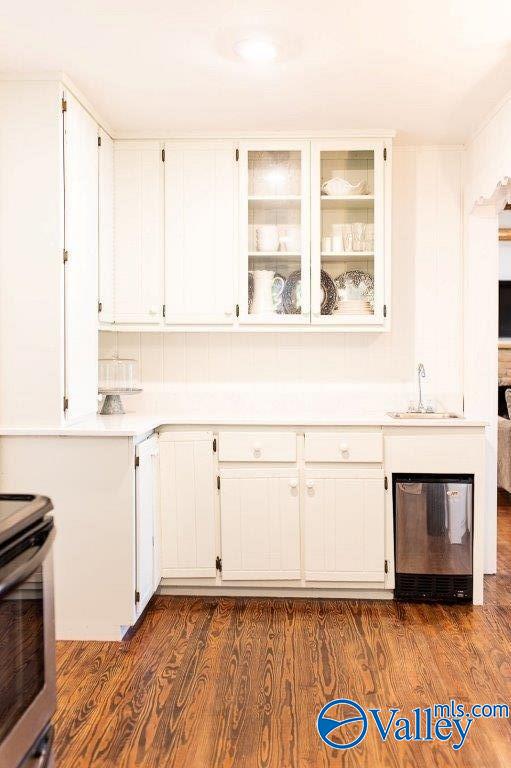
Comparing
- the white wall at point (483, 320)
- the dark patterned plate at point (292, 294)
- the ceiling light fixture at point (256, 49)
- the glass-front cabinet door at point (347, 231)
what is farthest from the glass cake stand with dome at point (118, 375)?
the white wall at point (483, 320)

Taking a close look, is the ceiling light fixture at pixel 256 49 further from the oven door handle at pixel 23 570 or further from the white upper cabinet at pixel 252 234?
the oven door handle at pixel 23 570

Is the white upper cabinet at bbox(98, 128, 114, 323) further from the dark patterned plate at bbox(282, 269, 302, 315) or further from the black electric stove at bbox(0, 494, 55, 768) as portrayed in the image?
the black electric stove at bbox(0, 494, 55, 768)

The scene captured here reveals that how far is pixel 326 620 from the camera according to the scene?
9.77ft

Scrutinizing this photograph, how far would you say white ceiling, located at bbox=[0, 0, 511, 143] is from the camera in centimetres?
227

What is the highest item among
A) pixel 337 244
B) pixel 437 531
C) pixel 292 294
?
pixel 337 244

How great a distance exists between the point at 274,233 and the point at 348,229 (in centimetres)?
40

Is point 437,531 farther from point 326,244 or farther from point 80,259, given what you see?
point 80,259

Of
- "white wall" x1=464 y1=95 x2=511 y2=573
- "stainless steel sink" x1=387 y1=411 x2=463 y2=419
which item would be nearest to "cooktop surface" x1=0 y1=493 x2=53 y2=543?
"stainless steel sink" x1=387 y1=411 x2=463 y2=419

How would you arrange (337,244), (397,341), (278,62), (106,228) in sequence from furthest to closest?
(397,341), (337,244), (106,228), (278,62)

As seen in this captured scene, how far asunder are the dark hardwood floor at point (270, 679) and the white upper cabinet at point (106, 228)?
155 centimetres

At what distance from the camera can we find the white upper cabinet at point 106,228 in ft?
10.7

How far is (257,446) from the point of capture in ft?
10.5

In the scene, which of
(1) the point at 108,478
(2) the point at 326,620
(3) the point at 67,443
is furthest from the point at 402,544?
(3) the point at 67,443

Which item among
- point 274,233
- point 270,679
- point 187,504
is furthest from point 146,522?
point 274,233
